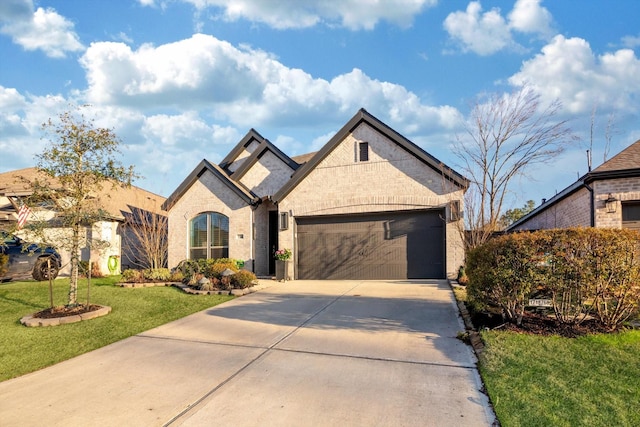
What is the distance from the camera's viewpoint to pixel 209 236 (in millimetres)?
15844

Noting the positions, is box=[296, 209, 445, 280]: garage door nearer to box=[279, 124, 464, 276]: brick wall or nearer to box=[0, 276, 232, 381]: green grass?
box=[279, 124, 464, 276]: brick wall

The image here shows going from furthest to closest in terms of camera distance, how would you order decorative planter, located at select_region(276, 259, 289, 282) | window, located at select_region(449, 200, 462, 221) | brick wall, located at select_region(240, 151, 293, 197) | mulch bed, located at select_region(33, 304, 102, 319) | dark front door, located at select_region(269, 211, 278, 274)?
brick wall, located at select_region(240, 151, 293, 197), dark front door, located at select_region(269, 211, 278, 274), decorative planter, located at select_region(276, 259, 289, 282), window, located at select_region(449, 200, 462, 221), mulch bed, located at select_region(33, 304, 102, 319)

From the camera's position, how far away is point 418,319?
6.88 meters

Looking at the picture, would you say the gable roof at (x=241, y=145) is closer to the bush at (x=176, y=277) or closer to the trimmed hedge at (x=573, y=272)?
the bush at (x=176, y=277)

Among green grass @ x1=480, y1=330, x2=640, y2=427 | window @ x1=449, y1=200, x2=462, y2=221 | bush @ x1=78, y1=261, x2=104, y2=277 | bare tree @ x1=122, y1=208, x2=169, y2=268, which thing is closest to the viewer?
green grass @ x1=480, y1=330, x2=640, y2=427

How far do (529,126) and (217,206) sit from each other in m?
12.2

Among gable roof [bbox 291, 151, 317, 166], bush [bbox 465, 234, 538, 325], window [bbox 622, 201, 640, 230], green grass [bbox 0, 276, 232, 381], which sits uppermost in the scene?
gable roof [bbox 291, 151, 317, 166]

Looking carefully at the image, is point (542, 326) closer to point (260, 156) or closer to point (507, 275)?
point (507, 275)

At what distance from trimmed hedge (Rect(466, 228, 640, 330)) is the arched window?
470 inches

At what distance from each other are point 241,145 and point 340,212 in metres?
7.65

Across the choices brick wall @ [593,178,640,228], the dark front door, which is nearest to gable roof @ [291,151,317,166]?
the dark front door

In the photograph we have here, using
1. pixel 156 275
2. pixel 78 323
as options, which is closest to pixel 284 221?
pixel 156 275

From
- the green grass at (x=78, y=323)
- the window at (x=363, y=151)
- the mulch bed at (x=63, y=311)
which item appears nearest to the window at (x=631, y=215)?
the window at (x=363, y=151)

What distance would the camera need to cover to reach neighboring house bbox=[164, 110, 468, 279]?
1264 centimetres
